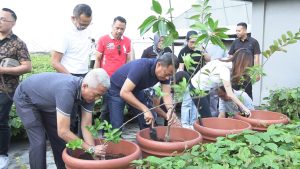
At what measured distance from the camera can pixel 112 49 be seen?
4.32 meters

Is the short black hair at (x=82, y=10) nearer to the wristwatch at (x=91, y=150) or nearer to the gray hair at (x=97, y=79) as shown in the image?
the gray hair at (x=97, y=79)

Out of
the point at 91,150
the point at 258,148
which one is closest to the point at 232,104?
the point at 258,148

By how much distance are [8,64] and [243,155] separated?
7.71ft

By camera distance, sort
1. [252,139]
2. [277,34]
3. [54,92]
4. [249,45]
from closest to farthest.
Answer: [252,139] < [54,92] < [249,45] < [277,34]

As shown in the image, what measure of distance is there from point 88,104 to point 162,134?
2.18 ft

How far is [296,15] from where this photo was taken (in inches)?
221

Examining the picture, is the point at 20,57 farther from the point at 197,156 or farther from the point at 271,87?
the point at 271,87

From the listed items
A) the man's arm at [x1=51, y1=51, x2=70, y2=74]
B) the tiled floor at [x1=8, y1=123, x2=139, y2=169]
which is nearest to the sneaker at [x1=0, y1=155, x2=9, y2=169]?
the tiled floor at [x1=8, y1=123, x2=139, y2=169]

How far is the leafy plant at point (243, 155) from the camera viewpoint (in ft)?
6.53

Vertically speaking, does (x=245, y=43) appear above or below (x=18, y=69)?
above

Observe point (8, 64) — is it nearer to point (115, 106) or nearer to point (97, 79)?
point (115, 106)

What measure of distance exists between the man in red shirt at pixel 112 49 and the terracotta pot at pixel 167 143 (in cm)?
167

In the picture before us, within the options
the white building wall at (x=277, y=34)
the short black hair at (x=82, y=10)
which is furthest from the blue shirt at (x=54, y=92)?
the white building wall at (x=277, y=34)

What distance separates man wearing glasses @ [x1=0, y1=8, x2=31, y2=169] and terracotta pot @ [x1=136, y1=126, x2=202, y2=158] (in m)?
1.48
